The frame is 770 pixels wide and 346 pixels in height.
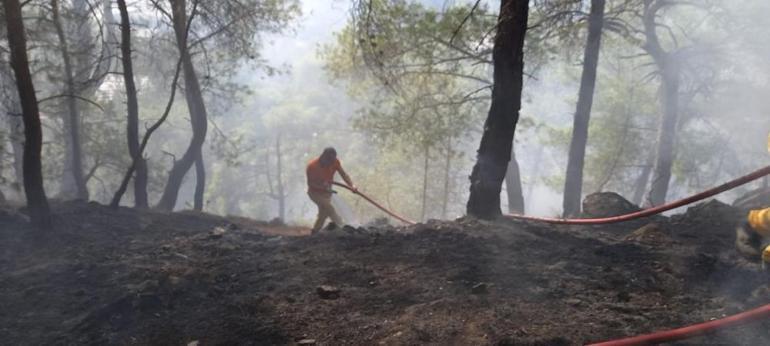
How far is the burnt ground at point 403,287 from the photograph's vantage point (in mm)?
3732

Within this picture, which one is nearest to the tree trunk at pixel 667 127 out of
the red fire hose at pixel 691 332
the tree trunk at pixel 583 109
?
the tree trunk at pixel 583 109

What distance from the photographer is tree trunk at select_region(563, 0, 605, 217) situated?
39.4ft

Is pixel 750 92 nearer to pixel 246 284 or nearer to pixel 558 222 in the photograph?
pixel 558 222

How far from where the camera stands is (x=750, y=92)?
17406 mm

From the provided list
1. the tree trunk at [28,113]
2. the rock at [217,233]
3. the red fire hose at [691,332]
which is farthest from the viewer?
the rock at [217,233]

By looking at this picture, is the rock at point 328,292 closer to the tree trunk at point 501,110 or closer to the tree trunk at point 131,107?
the tree trunk at point 501,110

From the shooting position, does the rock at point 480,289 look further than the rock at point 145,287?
No

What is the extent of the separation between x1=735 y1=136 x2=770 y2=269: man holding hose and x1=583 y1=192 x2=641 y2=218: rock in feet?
7.34

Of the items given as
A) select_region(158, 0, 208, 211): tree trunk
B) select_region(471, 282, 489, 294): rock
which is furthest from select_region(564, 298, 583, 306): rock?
select_region(158, 0, 208, 211): tree trunk

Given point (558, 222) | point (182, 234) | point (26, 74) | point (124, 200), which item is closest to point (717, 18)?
point (558, 222)

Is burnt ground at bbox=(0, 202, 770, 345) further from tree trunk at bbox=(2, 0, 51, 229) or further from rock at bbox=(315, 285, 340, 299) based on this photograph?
tree trunk at bbox=(2, 0, 51, 229)

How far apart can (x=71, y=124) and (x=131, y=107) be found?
3.87 metres

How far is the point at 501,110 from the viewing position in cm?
614

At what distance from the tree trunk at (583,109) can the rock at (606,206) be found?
14.9 feet
